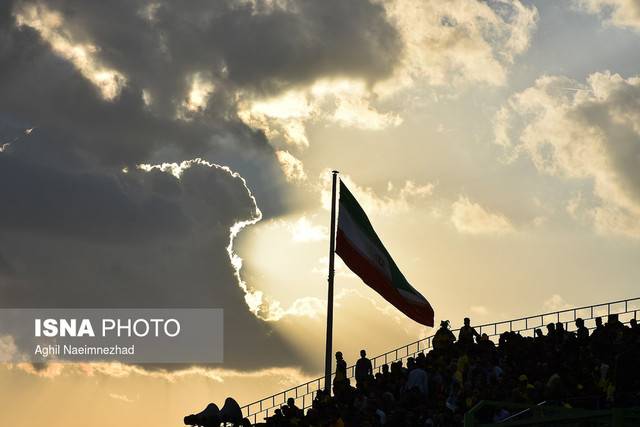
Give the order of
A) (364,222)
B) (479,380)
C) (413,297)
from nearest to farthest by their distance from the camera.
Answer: (479,380)
(413,297)
(364,222)

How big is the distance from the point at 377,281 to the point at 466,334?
5412 millimetres

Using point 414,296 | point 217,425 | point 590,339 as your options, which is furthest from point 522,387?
point 414,296

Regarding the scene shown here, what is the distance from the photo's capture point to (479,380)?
28.4 m

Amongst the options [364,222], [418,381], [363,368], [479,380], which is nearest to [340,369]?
[363,368]

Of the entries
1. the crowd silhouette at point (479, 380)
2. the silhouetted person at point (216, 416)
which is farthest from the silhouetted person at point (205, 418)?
the crowd silhouette at point (479, 380)

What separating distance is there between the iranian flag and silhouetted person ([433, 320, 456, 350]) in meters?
3.43

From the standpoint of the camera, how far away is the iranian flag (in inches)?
1490

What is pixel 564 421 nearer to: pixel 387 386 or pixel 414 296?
pixel 387 386

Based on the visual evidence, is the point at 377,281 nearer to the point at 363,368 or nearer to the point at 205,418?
the point at 363,368

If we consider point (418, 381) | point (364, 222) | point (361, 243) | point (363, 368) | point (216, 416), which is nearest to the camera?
point (418, 381)

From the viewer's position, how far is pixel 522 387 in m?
26.4

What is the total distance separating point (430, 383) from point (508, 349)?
2.12 metres

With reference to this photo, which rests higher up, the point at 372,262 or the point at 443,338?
the point at 372,262

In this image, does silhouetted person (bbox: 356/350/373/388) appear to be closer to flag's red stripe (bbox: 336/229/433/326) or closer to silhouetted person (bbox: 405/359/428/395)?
flag's red stripe (bbox: 336/229/433/326)
